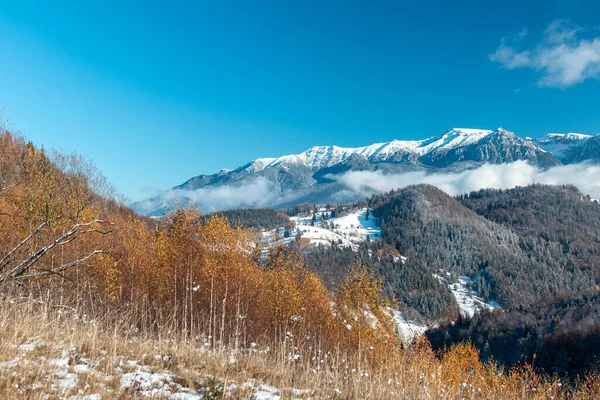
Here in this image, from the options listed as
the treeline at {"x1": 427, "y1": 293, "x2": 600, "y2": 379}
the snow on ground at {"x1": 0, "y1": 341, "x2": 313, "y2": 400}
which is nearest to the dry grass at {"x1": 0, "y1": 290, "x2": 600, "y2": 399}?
the snow on ground at {"x1": 0, "y1": 341, "x2": 313, "y2": 400}

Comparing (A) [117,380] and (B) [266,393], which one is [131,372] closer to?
(A) [117,380]

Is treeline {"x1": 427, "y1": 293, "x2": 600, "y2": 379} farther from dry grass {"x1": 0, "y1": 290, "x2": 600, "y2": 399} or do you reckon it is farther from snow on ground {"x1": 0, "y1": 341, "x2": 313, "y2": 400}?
snow on ground {"x1": 0, "y1": 341, "x2": 313, "y2": 400}

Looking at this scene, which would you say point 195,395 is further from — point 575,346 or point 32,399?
point 575,346

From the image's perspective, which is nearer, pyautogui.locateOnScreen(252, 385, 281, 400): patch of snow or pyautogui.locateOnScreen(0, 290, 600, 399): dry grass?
pyautogui.locateOnScreen(0, 290, 600, 399): dry grass

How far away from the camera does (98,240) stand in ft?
83.1

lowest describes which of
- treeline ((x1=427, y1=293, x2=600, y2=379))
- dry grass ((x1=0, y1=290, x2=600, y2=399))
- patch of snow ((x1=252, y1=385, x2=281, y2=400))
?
treeline ((x1=427, y1=293, x2=600, y2=379))

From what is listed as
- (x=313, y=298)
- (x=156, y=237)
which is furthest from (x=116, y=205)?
(x=313, y=298)

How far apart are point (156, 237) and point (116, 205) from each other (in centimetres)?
2100

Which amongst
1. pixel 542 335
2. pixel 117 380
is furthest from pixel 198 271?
pixel 542 335

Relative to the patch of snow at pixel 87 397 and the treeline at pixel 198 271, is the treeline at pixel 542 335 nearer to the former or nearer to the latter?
the treeline at pixel 198 271

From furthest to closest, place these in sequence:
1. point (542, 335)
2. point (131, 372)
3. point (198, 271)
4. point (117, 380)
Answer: point (542, 335)
point (198, 271)
point (131, 372)
point (117, 380)

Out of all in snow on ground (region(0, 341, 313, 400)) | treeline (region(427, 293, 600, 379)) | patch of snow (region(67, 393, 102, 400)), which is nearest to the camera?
patch of snow (region(67, 393, 102, 400))

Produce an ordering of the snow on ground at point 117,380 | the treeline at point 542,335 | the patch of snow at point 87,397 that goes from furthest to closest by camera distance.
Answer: the treeline at point 542,335 → the snow on ground at point 117,380 → the patch of snow at point 87,397

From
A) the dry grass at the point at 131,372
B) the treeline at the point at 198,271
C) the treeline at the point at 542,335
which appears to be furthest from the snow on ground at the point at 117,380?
the treeline at the point at 542,335
